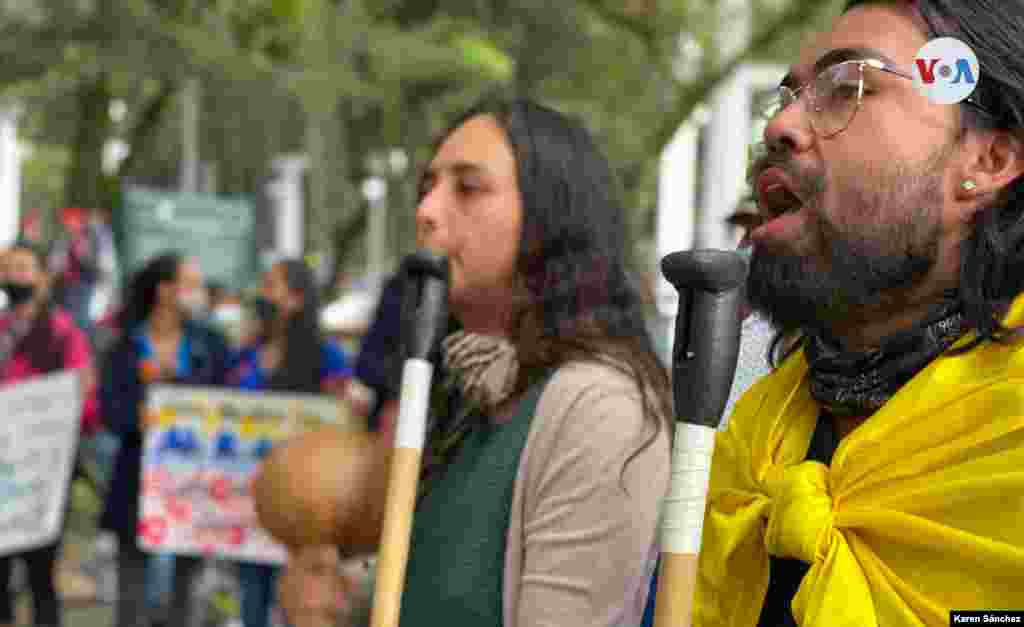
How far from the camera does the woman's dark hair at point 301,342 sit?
8.09 m

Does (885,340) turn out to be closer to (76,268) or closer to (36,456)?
(36,456)

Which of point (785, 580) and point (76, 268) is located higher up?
point (785, 580)

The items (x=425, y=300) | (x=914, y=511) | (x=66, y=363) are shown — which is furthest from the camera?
(x=66, y=363)

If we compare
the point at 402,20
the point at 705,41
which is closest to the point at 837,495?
the point at 705,41

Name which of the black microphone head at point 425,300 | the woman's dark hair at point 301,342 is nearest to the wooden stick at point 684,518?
the black microphone head at point 425,300

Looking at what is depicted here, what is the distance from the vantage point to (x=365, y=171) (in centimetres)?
2998

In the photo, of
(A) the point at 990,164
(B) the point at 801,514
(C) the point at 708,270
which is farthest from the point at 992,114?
(B) the point at 801,514

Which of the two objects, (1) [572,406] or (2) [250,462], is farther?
(2) [250,462]

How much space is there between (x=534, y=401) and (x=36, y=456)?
20.2 feet

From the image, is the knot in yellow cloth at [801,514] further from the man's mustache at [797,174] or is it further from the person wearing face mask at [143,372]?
the person wearing face mask at [143,372]

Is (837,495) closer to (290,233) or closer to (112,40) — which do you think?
(112,40)

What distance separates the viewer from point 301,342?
832 cm

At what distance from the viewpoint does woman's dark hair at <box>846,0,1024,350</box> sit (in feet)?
6.17

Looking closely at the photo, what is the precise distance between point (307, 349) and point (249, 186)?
61.9 feet
